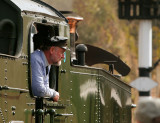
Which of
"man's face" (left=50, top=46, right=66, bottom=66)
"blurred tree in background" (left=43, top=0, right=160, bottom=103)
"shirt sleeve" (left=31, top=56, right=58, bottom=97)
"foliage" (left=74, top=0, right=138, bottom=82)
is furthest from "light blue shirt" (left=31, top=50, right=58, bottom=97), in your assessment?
"foliage" (left=74, top=0, right=138, bottom=82)

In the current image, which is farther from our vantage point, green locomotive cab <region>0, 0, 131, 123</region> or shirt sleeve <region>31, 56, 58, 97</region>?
shirt sleeve <region>31, 56, 58, 97</region>

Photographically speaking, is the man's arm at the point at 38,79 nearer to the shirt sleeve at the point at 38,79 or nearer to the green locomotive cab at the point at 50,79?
the shirt sleeve at the point at 38,79

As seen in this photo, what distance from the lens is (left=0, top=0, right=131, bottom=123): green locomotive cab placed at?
25.8 ft

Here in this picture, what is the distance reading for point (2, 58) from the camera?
25.0 ft

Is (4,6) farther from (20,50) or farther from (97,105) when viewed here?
(97,105)

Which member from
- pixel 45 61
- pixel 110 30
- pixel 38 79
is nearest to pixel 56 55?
pixel 45 61

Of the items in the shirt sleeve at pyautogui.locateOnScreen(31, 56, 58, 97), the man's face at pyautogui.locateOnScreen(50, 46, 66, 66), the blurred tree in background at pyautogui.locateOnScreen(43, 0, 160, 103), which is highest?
the blurred tree in background at pyautogui.locateOnScreen(43, 0, 160, 103)

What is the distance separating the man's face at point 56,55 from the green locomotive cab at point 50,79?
0.22 meters

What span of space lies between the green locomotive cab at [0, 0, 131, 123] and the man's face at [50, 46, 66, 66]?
22cm

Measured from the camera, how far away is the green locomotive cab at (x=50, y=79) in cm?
788

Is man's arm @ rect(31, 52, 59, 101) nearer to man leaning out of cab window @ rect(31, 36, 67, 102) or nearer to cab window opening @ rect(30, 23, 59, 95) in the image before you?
man leaning out of cab window @ rect(31, 36, 67, 102)

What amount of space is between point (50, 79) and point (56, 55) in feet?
1.80

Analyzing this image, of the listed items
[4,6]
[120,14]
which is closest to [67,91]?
[4,6]

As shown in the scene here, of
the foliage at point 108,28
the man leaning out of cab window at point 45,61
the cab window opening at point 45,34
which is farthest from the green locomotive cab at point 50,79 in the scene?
the foliage at point 108,28
